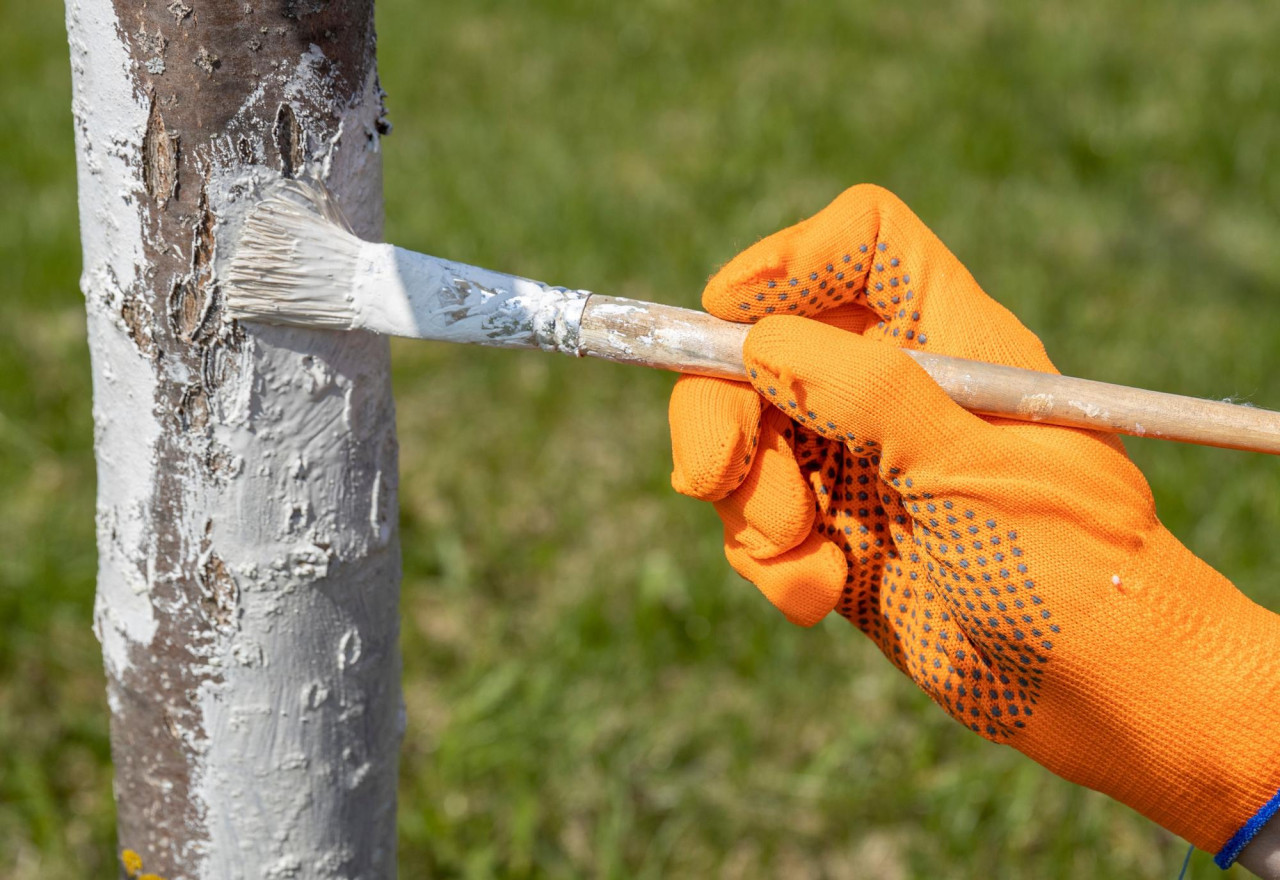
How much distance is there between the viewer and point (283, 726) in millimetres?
1180

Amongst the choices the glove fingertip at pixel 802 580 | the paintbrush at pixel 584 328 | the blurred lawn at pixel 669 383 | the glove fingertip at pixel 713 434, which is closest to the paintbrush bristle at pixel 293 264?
the paintbrush at pixel 584 328

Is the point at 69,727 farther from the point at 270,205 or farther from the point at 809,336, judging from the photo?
the point at 809,336

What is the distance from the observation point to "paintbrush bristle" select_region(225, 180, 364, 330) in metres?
1.01

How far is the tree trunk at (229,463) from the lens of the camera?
99 cm

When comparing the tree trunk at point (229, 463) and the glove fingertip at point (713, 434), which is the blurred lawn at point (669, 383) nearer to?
the tree trunk at point (229, 463)

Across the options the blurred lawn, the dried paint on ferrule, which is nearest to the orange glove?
the dried paint on ferrule

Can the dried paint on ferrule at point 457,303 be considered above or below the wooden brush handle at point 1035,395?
above

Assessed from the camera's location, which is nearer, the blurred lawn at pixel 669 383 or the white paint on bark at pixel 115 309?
the white paint on bark at pixel 115 309

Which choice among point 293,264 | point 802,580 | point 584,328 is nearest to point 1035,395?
point 802,580

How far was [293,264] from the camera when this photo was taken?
999mm

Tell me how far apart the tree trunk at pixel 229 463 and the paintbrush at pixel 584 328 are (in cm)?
5

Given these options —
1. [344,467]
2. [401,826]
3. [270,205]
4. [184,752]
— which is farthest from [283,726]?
[401,826]

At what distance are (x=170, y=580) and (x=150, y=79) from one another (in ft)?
1.63

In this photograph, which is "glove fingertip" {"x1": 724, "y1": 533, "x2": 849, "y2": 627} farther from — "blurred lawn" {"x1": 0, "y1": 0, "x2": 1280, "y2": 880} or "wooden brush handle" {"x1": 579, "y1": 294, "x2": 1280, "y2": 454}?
"blurred lawn" {"x1": 0, "y1": 0, "x2": 1280, "y2": 880}
